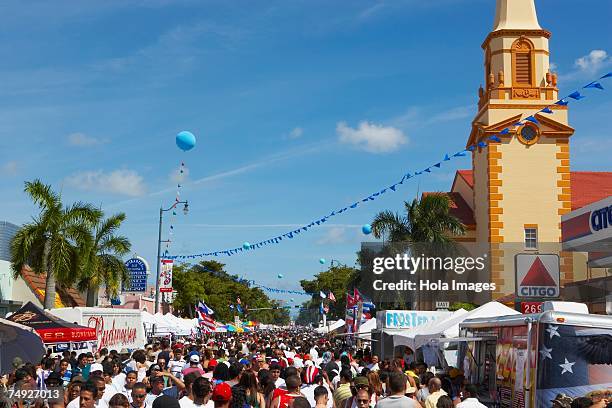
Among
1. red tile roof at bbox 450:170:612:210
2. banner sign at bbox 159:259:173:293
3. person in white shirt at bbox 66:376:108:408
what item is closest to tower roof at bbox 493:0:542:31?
red tile roof at bbox 450:170:612:210

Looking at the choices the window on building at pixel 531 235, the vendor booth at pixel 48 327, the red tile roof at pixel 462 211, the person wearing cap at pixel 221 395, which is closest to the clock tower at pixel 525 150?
the window on building at pixel 531 235

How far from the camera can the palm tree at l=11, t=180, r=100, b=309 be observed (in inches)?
1259

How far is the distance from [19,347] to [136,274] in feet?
97.4

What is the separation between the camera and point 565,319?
10945 millimetres

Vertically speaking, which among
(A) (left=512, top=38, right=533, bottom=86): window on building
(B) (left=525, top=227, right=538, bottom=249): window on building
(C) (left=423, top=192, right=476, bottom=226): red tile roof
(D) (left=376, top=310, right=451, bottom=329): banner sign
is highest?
(A) (left=512, top=38, right=533, bottom=86): window on building

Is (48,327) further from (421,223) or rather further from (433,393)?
(421,223)

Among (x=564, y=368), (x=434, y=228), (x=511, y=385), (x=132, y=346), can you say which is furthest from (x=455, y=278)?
(x=564, y=368)

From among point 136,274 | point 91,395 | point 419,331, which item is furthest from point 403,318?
point 136,274

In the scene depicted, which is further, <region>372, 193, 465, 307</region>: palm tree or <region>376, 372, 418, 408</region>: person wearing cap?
<region>372, 193, 465, 307</region>: palm tree

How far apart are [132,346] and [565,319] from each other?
2181 cm

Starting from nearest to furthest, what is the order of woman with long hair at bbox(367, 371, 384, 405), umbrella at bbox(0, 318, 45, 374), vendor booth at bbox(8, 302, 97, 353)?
1. woman with long hair at bbox(367, 371, 384, 405)
2. umbrella at bbox(0, 318, 45, 374)
3. vendor booth at bbox(8, 302, 97, 353)

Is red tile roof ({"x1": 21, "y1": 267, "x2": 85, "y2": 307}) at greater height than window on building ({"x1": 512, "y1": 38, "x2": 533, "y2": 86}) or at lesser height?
lesser

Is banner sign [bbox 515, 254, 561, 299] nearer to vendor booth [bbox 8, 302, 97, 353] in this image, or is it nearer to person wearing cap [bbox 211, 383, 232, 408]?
vendor booth [bbox 8, 302, 97, 353]

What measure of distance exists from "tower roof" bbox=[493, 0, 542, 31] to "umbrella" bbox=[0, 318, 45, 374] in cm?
3748
